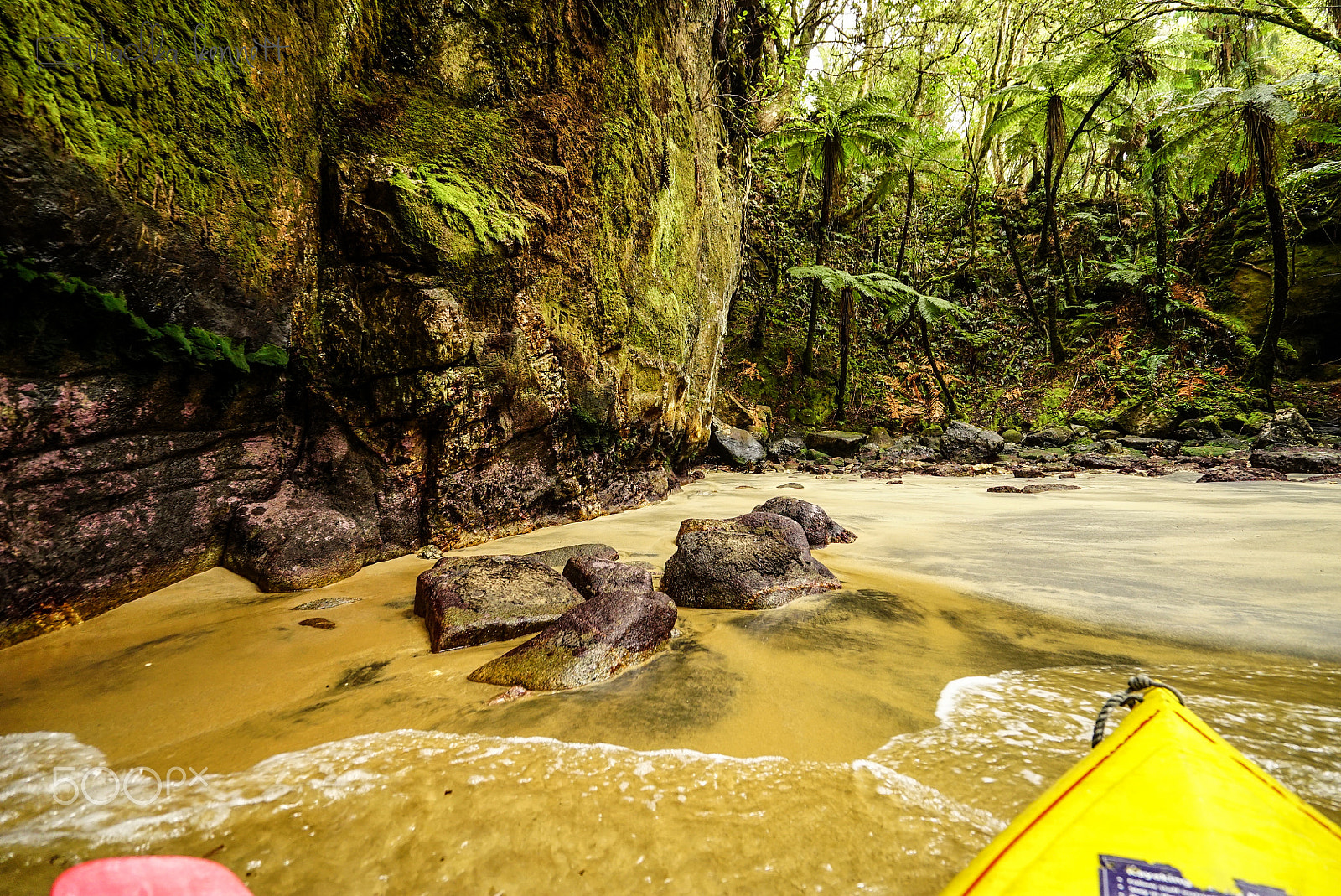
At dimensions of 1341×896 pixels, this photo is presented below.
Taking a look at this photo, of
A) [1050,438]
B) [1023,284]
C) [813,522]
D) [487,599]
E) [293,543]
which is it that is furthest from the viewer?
[1023,284]

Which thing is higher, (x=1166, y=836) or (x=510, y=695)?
(x=1166, y=836)

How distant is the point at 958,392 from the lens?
1370cm

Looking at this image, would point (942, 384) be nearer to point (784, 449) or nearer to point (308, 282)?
point (784, 449)

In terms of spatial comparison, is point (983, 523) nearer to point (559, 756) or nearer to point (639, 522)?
point (639, 522)

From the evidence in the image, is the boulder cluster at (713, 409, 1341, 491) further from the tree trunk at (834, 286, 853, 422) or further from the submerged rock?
the tree trunk at (834, 286, 853, 422)

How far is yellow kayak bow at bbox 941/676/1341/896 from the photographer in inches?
30.0

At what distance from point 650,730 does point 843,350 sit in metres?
12.4

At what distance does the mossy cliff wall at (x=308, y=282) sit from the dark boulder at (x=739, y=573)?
197 cm

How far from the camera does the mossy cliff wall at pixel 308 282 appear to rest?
228 centimetres

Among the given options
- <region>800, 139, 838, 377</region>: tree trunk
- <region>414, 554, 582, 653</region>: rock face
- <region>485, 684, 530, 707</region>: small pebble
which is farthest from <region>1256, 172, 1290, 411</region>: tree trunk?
<region>485, 684, 530, 707</region>: small pebble

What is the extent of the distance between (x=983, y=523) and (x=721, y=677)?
3719mm

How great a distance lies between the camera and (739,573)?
2.73 metres

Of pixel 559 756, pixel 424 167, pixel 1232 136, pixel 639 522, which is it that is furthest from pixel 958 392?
pixel 559 756

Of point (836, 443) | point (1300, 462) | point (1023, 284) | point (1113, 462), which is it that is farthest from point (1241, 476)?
point (1023, 284)
